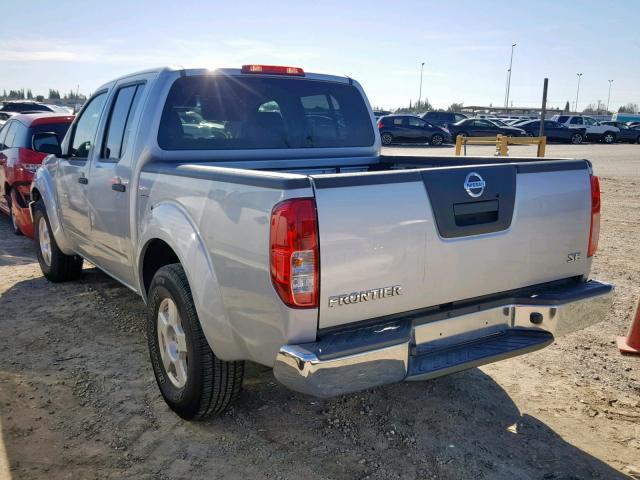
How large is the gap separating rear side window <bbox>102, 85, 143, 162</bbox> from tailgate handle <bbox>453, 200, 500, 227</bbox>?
8.14 ft

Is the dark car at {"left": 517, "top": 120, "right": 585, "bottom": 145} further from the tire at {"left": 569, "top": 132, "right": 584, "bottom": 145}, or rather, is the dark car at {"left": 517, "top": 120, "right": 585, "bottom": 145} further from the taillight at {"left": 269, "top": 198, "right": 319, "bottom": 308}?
the taillight at {"left": 269, "top": 198, "right": 319, "bottom": 308}

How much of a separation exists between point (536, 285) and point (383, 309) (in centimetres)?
107

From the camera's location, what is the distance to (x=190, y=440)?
3258 mm

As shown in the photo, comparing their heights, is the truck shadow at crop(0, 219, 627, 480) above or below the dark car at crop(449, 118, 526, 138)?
below

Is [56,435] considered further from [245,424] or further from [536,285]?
[536,285]

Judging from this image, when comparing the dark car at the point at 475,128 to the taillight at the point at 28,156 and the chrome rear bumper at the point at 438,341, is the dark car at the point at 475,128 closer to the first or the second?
the taillight at the point at 28,156

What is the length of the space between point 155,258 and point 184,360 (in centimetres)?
81

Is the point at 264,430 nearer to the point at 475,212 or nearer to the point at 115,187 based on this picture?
the point at 475,212

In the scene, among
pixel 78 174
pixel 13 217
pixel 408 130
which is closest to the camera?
pixel 78 174

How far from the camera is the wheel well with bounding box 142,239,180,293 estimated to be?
→ 12.0 ft

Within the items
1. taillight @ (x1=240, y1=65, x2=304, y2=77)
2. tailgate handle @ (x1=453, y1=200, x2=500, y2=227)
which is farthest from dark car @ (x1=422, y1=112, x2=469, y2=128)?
tailgate handle @ (x1=453, y1=200, x2=500, y2=227)

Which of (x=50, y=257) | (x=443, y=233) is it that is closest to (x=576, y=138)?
(x=50, y=257)

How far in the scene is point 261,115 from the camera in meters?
4.29

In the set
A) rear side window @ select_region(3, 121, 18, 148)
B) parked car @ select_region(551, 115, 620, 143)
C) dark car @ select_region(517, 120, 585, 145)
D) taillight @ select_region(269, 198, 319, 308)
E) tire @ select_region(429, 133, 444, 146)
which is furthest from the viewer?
parked car @ select_region(551, 115, 620, 143)
